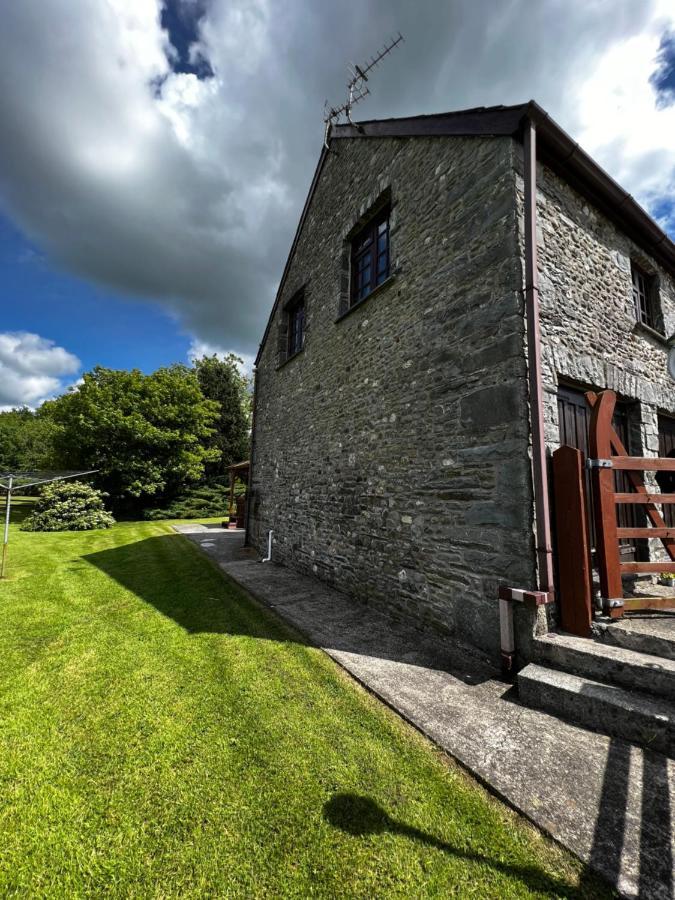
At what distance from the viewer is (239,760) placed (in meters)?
2.46

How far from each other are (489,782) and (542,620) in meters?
1.63

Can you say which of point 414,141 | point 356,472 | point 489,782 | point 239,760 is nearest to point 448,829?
point 489,782

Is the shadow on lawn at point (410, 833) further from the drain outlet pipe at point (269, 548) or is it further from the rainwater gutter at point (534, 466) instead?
the drain outlet pipe at point (269, 548)

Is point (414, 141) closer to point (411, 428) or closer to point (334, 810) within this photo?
point (411, 428)

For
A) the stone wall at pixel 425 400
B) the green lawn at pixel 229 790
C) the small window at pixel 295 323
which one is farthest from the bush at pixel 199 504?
the green lawn at pixel 229 790

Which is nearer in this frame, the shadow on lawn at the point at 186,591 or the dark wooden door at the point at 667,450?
the shadow on lawn at the point at 186,591

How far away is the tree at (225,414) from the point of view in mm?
24812

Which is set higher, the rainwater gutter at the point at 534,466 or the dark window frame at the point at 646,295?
the dark window frame at the point at 646,295

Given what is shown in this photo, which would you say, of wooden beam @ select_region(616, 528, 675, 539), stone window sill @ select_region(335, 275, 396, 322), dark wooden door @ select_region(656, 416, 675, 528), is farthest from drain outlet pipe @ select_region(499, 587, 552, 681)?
stone window sill @ select_region(335, 275, 396, 322)

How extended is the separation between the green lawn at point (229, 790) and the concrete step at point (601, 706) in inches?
44.1

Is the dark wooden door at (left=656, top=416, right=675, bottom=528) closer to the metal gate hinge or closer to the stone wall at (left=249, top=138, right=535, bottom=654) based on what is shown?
the metal gate hinge

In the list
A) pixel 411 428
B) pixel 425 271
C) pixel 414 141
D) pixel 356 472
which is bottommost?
pixel 356 472

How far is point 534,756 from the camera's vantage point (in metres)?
2.43

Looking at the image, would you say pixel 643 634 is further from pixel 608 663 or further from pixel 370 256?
pixel 370 256
